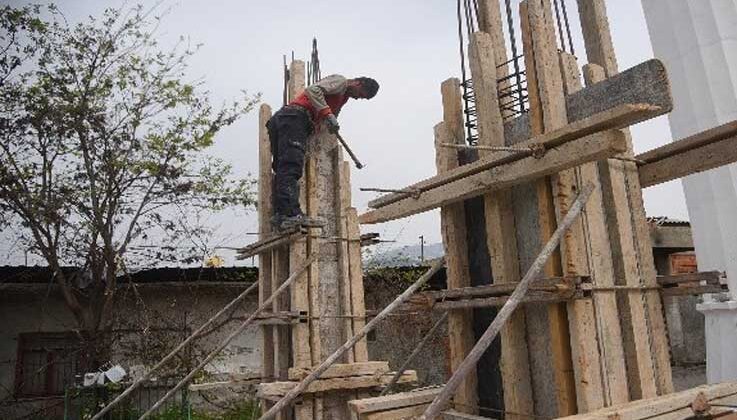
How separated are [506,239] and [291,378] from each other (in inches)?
124

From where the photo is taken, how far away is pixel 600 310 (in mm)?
3629

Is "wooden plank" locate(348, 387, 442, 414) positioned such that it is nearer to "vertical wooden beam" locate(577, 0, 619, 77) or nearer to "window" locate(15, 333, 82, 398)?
"vertical wooden beam" locate(577, 0, 619, 77)

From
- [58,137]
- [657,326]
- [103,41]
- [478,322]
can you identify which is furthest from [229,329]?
[657,326]

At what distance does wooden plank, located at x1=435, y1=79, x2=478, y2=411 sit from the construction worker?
2.29m

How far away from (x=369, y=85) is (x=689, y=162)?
15.5ft

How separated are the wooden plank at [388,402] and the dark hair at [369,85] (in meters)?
4.69

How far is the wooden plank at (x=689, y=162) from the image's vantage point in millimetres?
3543

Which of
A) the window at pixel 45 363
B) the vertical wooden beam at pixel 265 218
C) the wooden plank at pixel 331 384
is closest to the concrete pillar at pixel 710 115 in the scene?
the wooden plank at pixel 331 384

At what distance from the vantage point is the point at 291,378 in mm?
5977

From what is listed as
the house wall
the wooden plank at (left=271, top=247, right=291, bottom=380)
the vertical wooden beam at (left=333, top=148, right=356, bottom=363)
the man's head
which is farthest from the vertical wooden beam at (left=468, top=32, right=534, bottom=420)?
the house wall

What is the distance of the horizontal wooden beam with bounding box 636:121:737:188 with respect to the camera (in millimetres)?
3521

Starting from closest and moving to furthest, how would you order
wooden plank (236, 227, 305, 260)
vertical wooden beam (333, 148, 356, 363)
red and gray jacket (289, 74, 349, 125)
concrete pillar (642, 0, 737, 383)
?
wooden plank (236, 227, 305, 260), vertical wooden beam (333, 148, 356, 363), red and gray jacket (289, 74, 349, 125), concrete pillar (642, 0, 737, 383)

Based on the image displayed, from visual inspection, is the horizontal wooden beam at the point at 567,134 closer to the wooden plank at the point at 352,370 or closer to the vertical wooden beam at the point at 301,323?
the vertical wooden beam at the point at 301,323

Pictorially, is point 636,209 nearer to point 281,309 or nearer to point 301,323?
point 301,323
